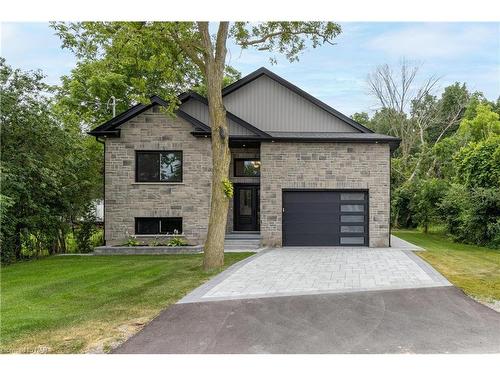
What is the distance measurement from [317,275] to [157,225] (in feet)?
24.7

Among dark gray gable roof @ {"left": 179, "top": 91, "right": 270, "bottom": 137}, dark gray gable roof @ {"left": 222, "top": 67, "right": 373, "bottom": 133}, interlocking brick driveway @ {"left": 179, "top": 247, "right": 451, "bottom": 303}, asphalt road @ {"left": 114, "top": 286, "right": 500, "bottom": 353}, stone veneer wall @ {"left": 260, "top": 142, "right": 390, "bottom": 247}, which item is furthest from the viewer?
dark gray gable roof @ {"left": 222, "top": 67, "right": 373, "bottom": 133}

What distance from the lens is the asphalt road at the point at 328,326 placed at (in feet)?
15.0

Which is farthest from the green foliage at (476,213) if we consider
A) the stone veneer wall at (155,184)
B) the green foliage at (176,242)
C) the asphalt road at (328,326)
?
the green foliage at (176,242)

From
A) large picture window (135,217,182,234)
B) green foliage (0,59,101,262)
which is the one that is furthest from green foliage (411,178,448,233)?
green foliage (0,59,101,262)

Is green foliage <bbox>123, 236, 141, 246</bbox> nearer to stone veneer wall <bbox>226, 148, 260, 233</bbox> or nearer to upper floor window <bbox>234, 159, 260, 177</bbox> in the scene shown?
stone veneer wall <bbox>226, 148, 260, 233</bbox>

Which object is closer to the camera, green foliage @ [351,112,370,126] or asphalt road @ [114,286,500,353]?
asphalt road @ [114,286,500,353]

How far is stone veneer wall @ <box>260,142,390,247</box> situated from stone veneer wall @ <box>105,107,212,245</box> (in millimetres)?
2194

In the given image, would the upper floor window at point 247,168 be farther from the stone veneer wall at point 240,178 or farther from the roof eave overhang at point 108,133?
the roof eave overhang at point 108,133

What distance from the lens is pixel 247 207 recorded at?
1588 centimetres

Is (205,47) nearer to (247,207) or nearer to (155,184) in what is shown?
(155,184)

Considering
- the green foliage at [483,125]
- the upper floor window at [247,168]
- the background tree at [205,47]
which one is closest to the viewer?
the background tree at [205,47]

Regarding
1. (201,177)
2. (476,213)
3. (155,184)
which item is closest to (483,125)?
(476,213)

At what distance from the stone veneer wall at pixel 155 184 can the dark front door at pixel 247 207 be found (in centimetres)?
196

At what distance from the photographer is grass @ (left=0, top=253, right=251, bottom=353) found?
16.0ft
